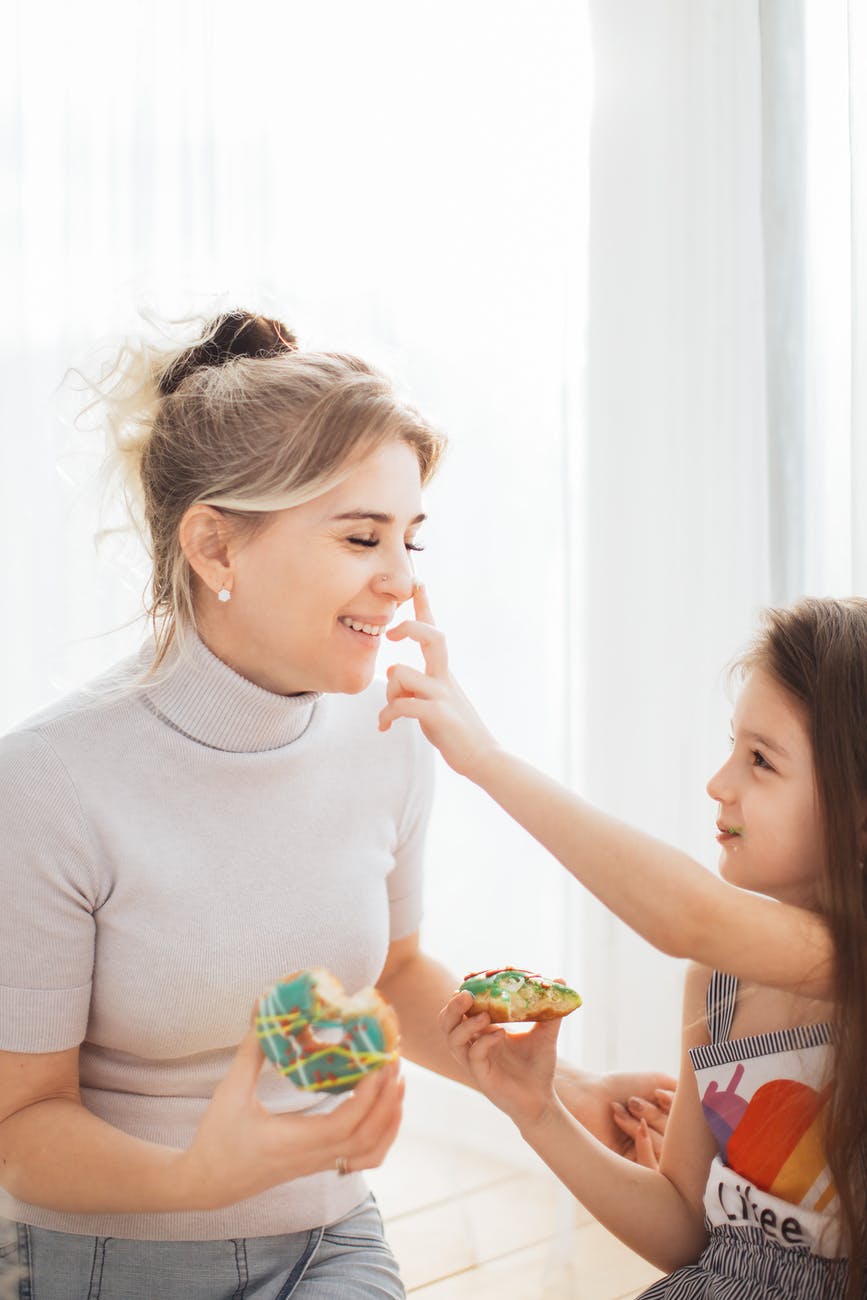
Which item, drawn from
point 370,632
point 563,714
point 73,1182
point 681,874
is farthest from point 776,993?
point 563,714

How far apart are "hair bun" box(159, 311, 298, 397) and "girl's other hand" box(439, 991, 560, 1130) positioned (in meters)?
0.69

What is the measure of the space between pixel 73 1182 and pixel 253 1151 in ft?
0.87

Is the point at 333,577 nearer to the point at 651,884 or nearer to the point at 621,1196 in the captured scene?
the point at 651,884

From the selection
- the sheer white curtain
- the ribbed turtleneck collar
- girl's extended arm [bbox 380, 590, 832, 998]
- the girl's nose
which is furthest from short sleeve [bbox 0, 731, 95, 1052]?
the sheer white curtain

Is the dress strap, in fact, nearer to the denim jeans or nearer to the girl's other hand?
the girl's other hand

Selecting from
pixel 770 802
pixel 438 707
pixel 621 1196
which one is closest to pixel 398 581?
pixel 438 707

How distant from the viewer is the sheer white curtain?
2.17 metres

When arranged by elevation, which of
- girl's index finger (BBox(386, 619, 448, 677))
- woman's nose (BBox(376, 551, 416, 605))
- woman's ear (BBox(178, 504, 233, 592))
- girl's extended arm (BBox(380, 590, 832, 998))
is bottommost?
girl's extended arm (BBox(380, 590, 832, 998))

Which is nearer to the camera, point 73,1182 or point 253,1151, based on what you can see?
point 253,1151

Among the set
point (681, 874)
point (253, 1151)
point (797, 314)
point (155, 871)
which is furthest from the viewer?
point (797, 314)

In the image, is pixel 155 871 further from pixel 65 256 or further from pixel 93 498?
pixel 65 256

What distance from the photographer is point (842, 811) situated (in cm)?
118

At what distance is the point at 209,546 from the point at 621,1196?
0.75m

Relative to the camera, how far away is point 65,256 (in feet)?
7.79
